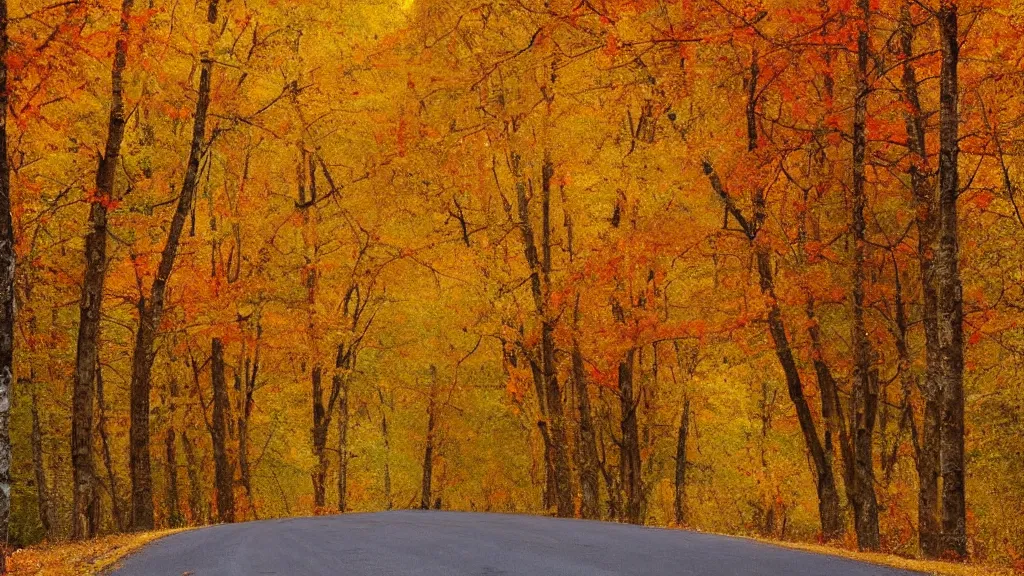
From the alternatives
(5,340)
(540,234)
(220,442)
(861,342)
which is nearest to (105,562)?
(5,340)

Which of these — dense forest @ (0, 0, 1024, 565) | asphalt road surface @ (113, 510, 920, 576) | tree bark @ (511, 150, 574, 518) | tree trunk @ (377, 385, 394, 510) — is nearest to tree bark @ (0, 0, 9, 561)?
dense forest @ (0, 0, 1024, 565)

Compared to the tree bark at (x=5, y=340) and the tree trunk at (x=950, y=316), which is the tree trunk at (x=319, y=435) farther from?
the tree trunk at (x=950, y=316)

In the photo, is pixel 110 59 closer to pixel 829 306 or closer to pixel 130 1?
pixel 130 1

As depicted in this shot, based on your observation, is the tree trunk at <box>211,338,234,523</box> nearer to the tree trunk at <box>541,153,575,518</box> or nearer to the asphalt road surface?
the tree trunk at <box>541,153,575,518</box>

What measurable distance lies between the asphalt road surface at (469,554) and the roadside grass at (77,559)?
267mm

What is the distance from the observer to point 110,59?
68.1 feet

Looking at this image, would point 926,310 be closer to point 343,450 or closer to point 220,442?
point 220,442

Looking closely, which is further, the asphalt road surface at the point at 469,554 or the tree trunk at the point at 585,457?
the tree trunk at the point at 585,457

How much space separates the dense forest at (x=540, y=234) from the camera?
58.0ft

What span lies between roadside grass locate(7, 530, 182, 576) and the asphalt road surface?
0.27 meters

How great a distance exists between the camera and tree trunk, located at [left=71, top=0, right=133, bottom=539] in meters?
17.9

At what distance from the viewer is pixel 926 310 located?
15.9 metres

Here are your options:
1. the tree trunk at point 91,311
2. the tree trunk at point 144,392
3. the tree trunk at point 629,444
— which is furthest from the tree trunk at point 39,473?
the tree trunk at point 629,444

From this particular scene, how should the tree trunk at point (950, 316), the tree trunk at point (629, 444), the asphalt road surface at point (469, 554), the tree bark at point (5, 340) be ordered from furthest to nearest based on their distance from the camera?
the tree trunk at point (629, 444) → the tree trunk at point (950, 316) → the tree bark at point (5, 340) → the asphalt road surface at point (469, 554)
